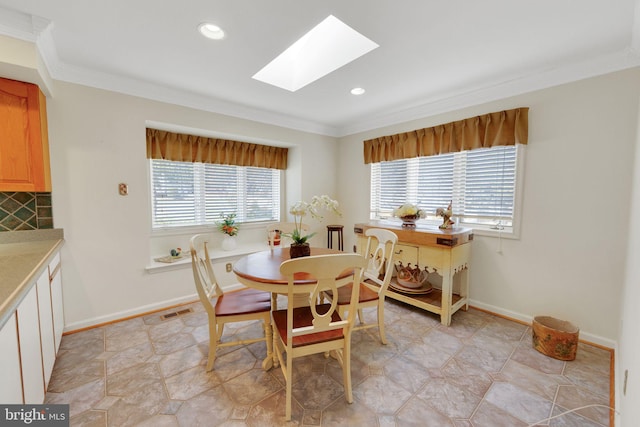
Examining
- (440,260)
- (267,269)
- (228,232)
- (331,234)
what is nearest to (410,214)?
(440,260)

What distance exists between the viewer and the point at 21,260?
1572 millimetres

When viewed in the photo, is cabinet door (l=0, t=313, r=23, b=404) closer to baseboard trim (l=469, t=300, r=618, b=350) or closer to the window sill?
the window sill

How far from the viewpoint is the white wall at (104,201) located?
7.46 ft

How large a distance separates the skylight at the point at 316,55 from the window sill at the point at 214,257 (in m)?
2.17

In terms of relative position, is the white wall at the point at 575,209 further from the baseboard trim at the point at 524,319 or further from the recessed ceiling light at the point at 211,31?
the recessed ceiling light at the point at 211,31

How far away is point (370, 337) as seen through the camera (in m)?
2.33

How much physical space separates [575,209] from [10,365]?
12.5 ft

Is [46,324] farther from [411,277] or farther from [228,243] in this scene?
[411,277]

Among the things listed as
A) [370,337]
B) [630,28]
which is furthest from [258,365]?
[630,28]

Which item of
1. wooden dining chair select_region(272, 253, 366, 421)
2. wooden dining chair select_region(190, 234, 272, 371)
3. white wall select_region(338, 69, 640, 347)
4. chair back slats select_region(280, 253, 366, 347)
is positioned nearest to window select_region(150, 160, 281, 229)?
wooden dining chair select_region(190, 234, 272, 371)

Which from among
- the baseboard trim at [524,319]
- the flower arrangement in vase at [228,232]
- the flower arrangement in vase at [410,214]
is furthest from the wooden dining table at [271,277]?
the baseboard trim at [524,319]

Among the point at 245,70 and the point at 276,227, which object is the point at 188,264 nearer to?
the point at 276,227

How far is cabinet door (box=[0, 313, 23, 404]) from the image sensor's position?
97 centimetres

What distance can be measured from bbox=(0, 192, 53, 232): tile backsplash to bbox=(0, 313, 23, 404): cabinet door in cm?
Answer: 164
